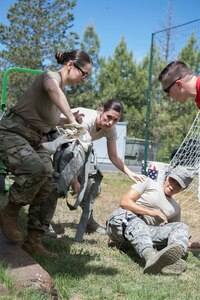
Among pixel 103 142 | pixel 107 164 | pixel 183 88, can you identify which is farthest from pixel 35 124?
pixel 107 164

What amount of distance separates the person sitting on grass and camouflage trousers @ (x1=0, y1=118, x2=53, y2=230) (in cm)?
95

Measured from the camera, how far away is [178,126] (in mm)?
23734

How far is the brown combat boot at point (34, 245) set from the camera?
11.0 feet

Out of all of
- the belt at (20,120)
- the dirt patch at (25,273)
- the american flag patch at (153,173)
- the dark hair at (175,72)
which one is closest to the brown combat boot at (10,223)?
the dirt patch at (25,273)

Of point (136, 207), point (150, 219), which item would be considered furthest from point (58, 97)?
point (150, 219)

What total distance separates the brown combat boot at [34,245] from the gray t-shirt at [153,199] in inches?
39.6

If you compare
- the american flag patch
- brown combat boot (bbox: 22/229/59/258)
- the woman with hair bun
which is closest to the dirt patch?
the woman with hair bun

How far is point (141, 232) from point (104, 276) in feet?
2.13

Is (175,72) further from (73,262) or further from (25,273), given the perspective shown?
(25,273)

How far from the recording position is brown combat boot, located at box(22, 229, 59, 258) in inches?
132

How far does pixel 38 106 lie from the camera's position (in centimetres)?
309

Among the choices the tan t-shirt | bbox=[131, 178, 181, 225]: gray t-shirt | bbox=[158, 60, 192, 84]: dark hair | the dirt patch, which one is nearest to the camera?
the dirt patch

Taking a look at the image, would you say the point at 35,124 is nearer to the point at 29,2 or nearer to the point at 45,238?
the point at 45,238

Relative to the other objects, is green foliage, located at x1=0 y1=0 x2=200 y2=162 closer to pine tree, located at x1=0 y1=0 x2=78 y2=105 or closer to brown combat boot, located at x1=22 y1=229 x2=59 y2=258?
pine tree, located at x1=0 y1=0 x2=78 y2=105
